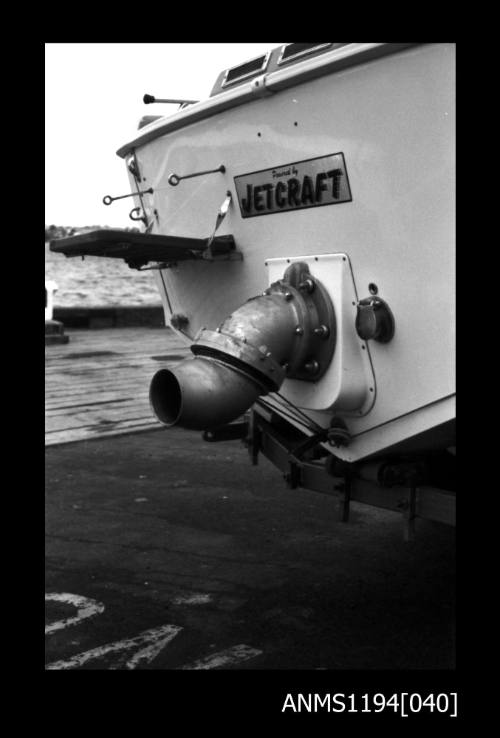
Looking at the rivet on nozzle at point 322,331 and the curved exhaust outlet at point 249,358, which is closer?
the curved exhaust outlet at point 249,358

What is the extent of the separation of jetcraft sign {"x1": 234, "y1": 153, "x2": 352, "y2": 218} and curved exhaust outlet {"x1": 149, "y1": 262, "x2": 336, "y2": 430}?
0.32 metres

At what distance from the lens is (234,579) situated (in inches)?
188

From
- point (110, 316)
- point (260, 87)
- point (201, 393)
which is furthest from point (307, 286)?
point (110, 316)

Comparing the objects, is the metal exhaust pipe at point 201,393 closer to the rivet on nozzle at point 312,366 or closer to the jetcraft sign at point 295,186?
the rivet on nozzle at point 312,366

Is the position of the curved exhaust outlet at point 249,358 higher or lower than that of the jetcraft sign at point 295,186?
lower

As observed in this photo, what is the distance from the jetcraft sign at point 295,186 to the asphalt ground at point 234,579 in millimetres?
1824

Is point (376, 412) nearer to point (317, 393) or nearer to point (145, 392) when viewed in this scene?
point (317, 393)

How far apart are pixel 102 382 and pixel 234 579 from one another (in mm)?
7324

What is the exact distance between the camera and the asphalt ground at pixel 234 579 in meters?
3.90

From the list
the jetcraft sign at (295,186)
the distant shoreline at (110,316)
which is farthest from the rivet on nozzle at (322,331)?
the distant shoreline at (110,316)

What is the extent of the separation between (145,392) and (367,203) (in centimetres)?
778

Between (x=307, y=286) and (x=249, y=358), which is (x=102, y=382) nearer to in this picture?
(x=307, y=286)

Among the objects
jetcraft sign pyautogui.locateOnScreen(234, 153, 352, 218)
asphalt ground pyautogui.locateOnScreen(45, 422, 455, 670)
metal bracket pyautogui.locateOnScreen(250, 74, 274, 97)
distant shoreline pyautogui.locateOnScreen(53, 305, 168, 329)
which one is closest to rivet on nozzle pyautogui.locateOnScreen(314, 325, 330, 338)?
jetcraft sign pyautogui.locateOnScreen(234, 153, 352, 218)

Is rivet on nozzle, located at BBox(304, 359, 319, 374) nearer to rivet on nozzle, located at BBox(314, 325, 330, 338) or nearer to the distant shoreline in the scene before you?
rivet on nozzle, located at BBox(314, 325, 330, 338)
